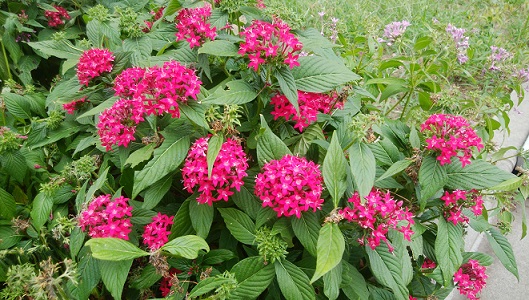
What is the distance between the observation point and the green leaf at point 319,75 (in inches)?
59.9

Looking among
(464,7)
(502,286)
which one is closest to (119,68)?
(502,286)

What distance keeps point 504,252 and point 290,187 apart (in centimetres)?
107

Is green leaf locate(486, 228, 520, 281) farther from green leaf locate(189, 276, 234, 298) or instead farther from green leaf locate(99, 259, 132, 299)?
green leaf locate(99, 259, 132, 299)

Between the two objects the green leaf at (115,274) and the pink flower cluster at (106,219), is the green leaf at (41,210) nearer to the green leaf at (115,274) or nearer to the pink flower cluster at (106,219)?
the pink flower cluster at (106,219)

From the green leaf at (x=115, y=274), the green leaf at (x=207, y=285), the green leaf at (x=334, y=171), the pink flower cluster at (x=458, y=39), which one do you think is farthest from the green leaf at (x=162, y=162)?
the pink flower cluster at (x=458, y=39)

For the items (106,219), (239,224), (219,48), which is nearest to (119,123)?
(106,219)

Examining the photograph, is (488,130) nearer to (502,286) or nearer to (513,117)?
(502,286)

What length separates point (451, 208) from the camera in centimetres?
158

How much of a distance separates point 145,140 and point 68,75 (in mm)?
864

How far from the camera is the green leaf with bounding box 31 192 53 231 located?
164 cm

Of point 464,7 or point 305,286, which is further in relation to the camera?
point 464,7

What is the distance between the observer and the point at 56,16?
8.75 ft

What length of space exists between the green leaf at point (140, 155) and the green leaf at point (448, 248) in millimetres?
1039

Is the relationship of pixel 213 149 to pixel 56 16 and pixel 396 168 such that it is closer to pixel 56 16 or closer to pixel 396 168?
pixel 396 168
